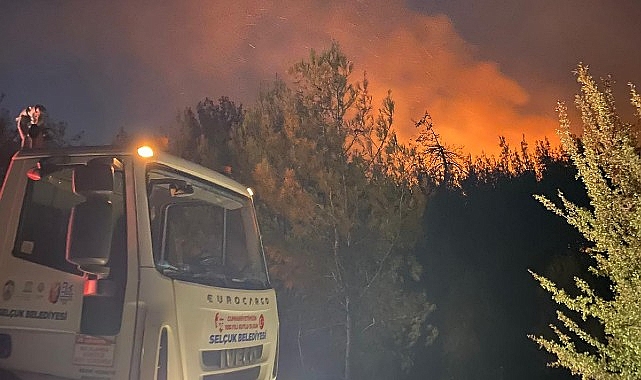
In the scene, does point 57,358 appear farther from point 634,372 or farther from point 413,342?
point 413,342

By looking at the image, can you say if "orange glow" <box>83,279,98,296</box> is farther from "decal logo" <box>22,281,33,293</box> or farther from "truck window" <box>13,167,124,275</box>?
"decal logo" <box>22,281,33,293</box>

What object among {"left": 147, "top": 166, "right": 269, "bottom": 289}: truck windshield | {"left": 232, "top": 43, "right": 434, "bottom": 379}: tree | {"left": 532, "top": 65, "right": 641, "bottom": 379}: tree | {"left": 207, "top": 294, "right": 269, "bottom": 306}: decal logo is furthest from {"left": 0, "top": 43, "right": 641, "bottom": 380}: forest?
{"left": 207, "top": 294, "right": 269, "bottom": 306}: decal logo

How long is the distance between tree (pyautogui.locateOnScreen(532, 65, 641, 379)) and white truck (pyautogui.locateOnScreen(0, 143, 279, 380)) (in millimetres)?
3404

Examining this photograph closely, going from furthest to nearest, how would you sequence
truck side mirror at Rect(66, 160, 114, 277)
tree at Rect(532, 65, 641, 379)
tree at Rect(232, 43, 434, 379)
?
tree at Rect(232, 43, 434, 379), tree at Rect(532, 65, 641, 379), truck side mirror at Rect(66, 160, 114, 277)

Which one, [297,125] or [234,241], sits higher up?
[297,125]

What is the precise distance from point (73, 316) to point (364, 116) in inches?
343

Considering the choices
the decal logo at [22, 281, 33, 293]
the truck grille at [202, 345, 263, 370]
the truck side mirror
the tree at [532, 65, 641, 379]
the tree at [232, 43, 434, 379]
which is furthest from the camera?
the tree at [232, 43, 434, 379]

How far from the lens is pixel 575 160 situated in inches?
249

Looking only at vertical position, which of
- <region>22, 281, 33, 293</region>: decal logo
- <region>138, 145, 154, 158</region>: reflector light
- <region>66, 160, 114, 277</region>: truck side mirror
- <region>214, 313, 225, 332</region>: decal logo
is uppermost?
<region>138, 145, 154, 158</region>: reflector light

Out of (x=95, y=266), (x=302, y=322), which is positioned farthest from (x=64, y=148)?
(x=302, y=322)

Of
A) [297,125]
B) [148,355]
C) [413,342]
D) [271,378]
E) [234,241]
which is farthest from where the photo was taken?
[413,342]

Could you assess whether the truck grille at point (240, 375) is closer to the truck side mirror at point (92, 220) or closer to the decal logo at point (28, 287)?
the truck side mirror at point (92, 220)

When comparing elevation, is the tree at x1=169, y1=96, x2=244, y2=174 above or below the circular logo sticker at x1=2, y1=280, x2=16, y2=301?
above

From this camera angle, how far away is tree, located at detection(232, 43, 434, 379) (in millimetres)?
11547
